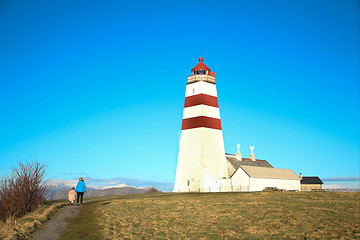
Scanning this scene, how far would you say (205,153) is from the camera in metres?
49.9

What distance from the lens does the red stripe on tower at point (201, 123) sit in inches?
1992

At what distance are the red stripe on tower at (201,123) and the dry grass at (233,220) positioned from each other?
18782mm

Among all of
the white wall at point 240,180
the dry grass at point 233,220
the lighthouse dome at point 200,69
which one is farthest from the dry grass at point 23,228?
the lighthouse dome at point 200,69

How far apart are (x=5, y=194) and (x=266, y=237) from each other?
18932 mm

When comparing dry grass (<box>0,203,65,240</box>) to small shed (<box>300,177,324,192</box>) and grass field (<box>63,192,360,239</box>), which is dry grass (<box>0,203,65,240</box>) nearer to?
grass field (<box>63,192,360,239</box>)

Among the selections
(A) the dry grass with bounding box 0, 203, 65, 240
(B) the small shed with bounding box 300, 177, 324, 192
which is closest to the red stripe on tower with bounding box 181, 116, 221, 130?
(A) the dry grass with bounding box 0, 203, 65, 240

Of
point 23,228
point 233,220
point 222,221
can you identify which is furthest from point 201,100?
point 23,228

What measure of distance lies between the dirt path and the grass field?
0.52 metres

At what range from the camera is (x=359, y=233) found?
21.7m

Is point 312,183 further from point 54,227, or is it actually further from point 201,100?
point 54,227

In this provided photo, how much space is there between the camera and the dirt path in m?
16.2

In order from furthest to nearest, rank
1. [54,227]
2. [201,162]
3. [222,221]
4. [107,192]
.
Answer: [107,192] → [201,162] → [222,221] → [54,227]

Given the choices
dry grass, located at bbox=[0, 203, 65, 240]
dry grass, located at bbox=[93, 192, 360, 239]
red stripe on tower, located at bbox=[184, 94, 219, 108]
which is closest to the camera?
dry grass, located at bbox=[0, 203, 65, 240]

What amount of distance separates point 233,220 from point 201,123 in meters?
A: 26.7
